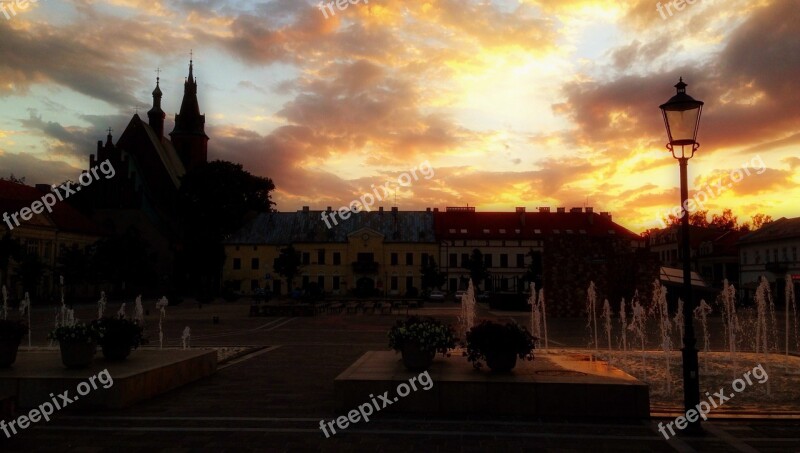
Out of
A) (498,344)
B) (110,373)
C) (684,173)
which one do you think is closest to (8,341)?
(110,373)

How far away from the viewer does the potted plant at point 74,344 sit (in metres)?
11.3

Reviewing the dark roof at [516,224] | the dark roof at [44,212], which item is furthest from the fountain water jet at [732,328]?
the dark roof at [44,212]

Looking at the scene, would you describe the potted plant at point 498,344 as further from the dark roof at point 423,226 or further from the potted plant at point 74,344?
the dark roof at point 423,226

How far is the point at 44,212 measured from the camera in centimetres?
6312

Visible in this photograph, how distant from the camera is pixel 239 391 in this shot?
11836mm

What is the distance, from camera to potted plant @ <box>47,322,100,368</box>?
37.1ft

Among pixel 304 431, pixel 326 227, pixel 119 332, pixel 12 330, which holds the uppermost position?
pixel 326 227

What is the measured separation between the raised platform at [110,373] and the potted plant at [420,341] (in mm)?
4377

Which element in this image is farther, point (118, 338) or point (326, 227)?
point (326, 227)

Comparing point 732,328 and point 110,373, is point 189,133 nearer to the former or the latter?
point 732,328

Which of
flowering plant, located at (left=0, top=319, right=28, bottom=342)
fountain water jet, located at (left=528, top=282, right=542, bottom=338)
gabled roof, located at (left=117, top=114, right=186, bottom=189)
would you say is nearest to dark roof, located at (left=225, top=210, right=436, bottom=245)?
gabled roof, located at (left=117, top=114, right=186, bottom=189)

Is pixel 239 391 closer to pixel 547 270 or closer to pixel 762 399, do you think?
pixel 762 399

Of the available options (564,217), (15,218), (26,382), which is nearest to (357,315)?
(26,382)

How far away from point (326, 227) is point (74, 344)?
67.1 m
